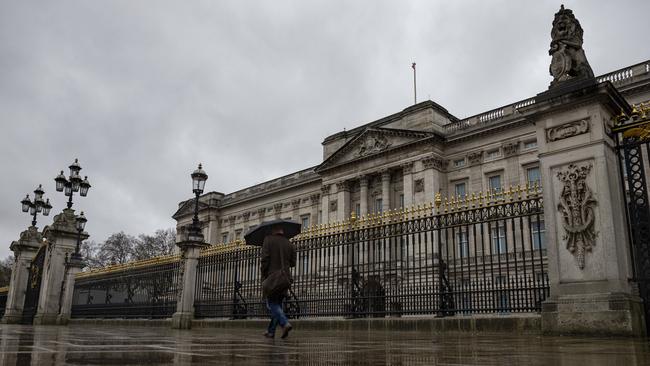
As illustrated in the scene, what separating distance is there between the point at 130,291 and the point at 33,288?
579cm

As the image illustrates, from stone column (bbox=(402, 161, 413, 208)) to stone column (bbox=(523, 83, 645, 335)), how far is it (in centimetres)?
3008

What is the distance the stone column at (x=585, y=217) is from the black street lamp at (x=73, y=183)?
53.3 feet

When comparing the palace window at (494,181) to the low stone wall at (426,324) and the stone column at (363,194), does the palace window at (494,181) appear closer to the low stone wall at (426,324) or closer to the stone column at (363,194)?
the stone column at (363,194)

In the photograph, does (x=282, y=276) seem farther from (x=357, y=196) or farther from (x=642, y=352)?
(x=357, y=196)

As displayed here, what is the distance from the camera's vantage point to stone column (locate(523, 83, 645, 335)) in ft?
24.6

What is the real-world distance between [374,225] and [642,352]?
7.67 meters

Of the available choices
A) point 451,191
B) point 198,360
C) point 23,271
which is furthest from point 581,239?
point 451,191

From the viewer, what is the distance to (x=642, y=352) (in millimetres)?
4949

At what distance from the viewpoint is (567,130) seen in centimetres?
852

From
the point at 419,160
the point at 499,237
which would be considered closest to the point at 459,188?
the point at 419,160

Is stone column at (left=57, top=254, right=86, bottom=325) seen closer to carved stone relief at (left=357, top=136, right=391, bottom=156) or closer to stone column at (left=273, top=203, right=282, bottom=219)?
carved stone relief at (left=357, top=136, right=391, bottom=156)

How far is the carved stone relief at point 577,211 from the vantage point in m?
7.89

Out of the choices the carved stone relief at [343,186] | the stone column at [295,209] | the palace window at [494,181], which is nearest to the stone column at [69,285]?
the carved stone relief at [343,186]

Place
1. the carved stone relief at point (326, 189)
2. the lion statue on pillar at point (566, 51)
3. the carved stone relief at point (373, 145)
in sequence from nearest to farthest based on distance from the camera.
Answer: the lion statue on pillar at point (566, 51), the carved stone relief at point (373, 145), the carved stone relief at point (326, 189)
